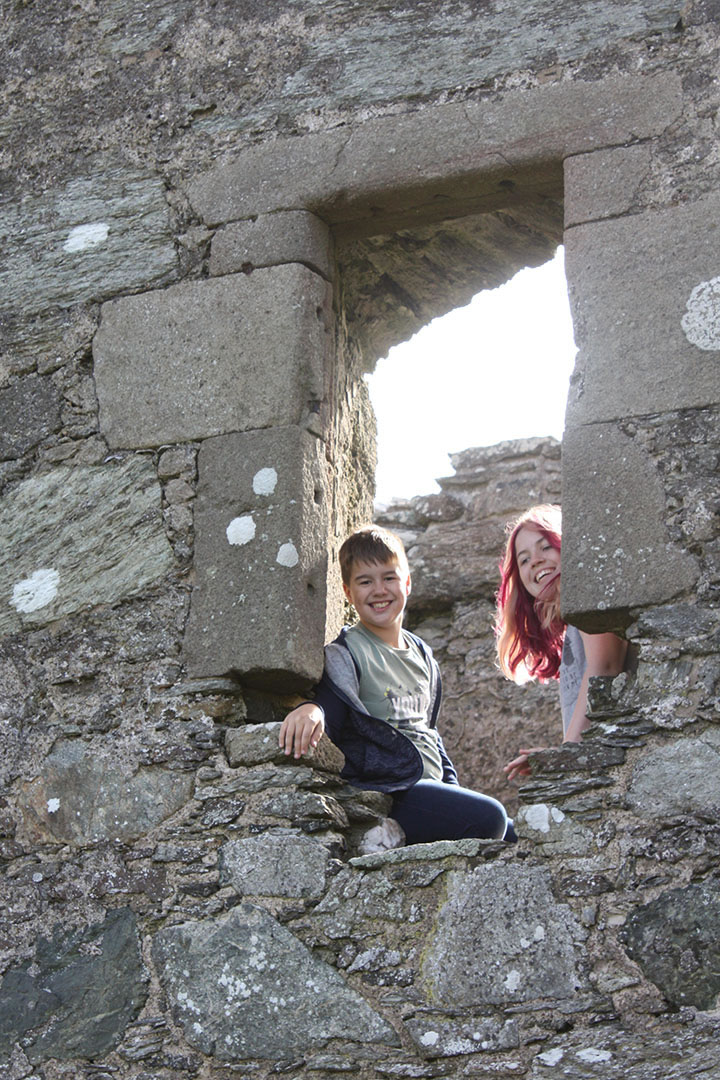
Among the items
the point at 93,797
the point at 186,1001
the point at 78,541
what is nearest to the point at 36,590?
the point at 78,541

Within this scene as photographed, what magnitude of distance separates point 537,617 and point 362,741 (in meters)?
0.67

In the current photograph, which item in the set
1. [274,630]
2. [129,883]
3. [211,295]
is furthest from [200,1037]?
[211,295]

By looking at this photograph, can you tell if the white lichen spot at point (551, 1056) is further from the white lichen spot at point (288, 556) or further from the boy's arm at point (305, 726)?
the white lichen spot at point (288, 556)

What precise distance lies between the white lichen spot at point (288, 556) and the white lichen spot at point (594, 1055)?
151 cm

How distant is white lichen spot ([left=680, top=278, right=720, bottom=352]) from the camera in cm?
416

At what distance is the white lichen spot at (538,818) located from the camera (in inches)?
153

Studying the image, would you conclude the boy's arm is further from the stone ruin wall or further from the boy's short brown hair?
the boy's short brown hair

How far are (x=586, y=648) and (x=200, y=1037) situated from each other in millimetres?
1431

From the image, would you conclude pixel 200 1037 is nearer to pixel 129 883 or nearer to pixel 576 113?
pixel 129 883

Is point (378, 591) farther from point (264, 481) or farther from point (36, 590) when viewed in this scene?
point (36, 590)

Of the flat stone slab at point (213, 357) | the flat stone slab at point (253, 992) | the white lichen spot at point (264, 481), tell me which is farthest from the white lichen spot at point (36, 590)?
the flat stone slab at point (253, 992)

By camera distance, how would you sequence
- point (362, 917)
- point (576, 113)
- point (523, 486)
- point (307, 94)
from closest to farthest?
1. point (362, 917)
2. point (576, 113)
3. point (307, 94)
4. point (523, 486)

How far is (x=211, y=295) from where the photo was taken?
4.71m

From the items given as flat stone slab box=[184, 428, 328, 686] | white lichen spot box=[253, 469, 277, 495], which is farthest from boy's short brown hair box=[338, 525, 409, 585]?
white lichen spot box=[253, 469, 277, 495]
